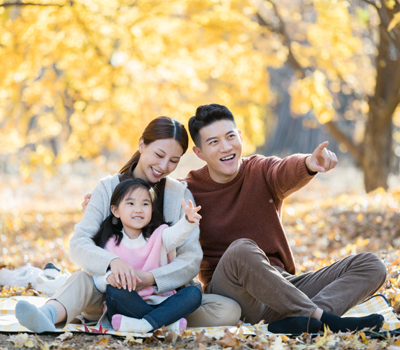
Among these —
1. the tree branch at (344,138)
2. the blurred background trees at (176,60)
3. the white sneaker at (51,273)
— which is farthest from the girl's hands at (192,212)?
the tree branch at (344,138)

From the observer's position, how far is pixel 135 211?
2.74m

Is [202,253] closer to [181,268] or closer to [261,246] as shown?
[181,268]

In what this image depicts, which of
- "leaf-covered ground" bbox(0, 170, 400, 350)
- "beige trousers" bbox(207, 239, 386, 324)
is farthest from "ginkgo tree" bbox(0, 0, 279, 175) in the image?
"beige trousers" bbox(207, 239, 386, 324)

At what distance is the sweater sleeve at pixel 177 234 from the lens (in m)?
2.63

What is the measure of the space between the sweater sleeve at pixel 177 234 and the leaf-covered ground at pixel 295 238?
0.53 m

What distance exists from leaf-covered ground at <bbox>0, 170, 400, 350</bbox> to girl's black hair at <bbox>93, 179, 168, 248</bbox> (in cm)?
59

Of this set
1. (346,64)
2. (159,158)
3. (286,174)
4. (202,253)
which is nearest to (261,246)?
(202,253)

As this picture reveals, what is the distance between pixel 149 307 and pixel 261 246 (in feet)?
2.69

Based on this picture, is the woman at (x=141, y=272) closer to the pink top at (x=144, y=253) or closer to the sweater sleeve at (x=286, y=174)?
the pink top at (x=144, y=253)

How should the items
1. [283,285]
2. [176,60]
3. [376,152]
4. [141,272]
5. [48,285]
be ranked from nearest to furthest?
1. [283,285]
2. [141,272]
3. [48,285]
4. [176,60]
5. [376,152]

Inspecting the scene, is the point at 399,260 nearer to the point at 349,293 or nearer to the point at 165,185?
the point at 349,293

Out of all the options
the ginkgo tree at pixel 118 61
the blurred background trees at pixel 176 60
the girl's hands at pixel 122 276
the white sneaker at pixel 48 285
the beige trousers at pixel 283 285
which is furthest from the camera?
the blurred background trees at pixel 176 60

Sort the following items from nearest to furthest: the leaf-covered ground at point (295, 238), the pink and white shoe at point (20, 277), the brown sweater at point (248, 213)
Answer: the leaf-covered ground at point (295, 238) < the brown sweater at point (248, 213) < the pink and white shoe at point (20, 277)

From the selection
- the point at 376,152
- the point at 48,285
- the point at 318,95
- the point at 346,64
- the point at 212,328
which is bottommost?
the point at 212,328
